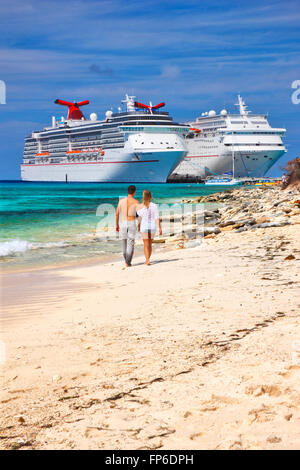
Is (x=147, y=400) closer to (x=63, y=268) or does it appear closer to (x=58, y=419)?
(x=58, y=419)

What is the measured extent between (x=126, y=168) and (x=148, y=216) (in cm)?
6998

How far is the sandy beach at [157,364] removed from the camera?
2324mm

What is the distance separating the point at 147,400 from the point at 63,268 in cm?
632

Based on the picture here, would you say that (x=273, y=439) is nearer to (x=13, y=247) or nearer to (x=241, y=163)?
(x=13, y=247)

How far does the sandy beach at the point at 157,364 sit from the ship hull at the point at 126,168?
6934cm

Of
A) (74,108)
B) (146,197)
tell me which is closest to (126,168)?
(74,108)

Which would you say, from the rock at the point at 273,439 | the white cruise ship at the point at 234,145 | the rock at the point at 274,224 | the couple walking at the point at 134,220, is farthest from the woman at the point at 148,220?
the white cruise ship at the point at 234,145

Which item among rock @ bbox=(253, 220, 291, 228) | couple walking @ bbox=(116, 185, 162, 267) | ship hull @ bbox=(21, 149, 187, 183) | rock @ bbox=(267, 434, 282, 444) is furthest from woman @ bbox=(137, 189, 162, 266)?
ship hull @ bbox=(21, 149, 187, 183)

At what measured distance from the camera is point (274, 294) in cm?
490

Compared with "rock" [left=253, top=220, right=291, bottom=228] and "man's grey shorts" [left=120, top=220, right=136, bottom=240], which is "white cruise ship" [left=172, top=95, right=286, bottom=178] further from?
"man's grey shorts" [left=120, top=220, right=136, bottom=240]

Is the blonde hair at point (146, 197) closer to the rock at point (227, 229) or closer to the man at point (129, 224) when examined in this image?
the man at point (129, 224)

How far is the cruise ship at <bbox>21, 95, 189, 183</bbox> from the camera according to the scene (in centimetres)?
7494

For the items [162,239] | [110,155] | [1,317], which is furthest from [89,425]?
[110,155]
